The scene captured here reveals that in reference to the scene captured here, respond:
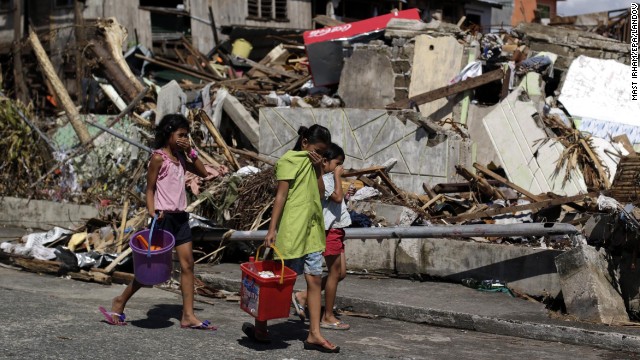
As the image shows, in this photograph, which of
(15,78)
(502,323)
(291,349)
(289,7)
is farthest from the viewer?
(289,7)

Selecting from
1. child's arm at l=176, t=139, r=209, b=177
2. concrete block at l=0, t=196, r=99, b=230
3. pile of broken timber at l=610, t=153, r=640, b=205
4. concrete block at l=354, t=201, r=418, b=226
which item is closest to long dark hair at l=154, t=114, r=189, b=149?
child's arm at l=176, t=139, r=209, b=177

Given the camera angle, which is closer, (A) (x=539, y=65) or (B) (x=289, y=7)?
(A) (x=539, y=65)

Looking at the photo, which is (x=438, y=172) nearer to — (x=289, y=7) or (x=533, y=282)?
(x=533, y=282)

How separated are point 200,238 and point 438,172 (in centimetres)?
406

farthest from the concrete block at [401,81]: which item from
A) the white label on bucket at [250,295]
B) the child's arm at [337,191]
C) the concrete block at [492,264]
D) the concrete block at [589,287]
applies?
the white label on bucket at [250,295]

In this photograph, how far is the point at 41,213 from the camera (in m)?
14.7

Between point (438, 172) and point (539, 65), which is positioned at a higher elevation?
point (539, 65)

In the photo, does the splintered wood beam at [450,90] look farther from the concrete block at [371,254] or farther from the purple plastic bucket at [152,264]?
the purple plastic bucket at [152,264]

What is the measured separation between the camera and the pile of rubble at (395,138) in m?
10.7

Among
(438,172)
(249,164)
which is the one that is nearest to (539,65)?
(438,172)

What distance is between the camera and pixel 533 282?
8.69 m

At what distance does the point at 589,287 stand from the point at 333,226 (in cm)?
243

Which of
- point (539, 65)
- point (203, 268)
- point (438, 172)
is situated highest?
point (539, 65)

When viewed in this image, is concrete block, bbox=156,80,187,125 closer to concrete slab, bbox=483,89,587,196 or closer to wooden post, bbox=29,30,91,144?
wooden post, bbox=29,30,91,144
